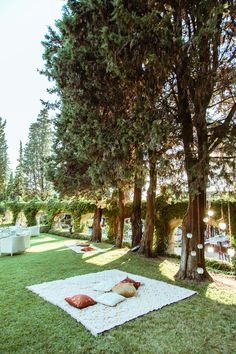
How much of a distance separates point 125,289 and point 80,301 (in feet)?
3.60

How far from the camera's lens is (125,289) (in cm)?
542

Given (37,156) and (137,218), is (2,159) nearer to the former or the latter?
(37,156)

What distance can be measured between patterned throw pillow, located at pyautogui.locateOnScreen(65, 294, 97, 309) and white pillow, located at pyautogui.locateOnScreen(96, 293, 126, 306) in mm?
166

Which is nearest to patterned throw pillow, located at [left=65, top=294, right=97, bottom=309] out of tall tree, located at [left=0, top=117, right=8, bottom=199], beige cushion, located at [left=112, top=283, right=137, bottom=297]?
beige cushion, located at [left=112, top=283, right=137, bottom=297]

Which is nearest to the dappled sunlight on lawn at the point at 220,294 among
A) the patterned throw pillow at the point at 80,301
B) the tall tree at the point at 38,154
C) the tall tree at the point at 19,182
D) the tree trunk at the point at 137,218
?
the patterned throw pillow at the point at 80,301

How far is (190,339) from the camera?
12.0 ft

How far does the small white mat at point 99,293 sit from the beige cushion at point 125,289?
0.13 m

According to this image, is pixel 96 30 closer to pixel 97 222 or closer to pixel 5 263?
pixel 5 263

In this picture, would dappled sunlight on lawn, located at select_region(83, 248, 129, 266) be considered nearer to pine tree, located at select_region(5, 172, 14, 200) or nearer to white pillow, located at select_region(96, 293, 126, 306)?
white pillow, located at select_region(96, 293, 126, 306)

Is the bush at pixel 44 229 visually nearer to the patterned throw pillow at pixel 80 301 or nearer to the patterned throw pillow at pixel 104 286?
the patterned throw pillow at pixel 104 286

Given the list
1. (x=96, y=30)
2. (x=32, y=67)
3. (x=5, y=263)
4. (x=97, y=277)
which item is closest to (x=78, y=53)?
(x=96, y=30)

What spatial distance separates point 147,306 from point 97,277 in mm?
2405

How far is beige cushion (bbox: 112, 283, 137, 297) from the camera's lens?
17.6 feet

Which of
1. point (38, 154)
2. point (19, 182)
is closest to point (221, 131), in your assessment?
point (38, 154)
